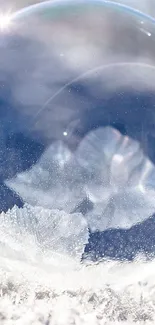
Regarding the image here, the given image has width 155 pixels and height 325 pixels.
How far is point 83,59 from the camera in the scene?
69.5 inches

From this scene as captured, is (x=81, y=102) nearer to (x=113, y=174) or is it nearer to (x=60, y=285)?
(x=113, y=174)

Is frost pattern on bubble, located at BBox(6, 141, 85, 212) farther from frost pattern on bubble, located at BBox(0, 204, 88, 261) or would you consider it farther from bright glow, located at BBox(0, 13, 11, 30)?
bright glow, located at BBox(0, 13, 11, 30)

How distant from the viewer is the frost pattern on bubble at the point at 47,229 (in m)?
1.99

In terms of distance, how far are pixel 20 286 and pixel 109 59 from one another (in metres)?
1.25

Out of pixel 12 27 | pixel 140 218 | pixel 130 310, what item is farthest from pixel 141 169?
pixel 130 310

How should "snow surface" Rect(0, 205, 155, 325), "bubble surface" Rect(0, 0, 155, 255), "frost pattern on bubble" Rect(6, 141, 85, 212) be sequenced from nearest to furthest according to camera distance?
"bubble surface" Rect(0, 0, 155, 255), "frost pattern on bubble" Rect(6, 141, 85, 212), "snow surface" Rect(0, 205, 155, 325)

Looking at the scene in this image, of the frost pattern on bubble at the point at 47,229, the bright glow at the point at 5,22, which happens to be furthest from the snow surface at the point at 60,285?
the bright glow at the point at 5,22

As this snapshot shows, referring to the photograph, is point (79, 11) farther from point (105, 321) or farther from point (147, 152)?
point (105, 321)

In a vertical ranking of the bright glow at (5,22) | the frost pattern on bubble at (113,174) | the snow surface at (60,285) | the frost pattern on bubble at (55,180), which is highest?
the bright glow at (5,22)

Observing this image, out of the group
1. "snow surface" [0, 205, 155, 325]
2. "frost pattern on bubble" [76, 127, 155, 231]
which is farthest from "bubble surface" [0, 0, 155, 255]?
"snow surface" [0, 205, 155, 325]

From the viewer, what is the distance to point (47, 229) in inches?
82.7

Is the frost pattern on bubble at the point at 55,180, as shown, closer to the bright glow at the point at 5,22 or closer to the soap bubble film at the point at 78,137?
the soap bubble film at the point at 78,137

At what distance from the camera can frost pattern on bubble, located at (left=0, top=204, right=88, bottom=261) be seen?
1986 mm

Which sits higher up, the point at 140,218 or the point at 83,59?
the point at 83,59
